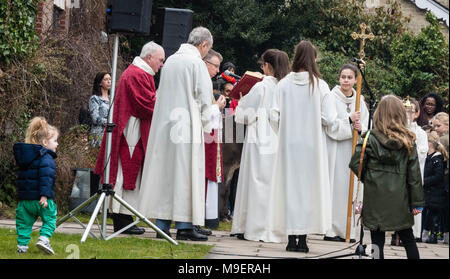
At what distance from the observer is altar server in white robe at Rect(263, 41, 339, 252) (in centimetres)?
837

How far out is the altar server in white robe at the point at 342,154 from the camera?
9938 millimetres

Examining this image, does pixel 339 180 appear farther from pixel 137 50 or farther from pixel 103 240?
pixel 137 50

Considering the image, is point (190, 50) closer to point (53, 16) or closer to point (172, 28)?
point (172, 28)

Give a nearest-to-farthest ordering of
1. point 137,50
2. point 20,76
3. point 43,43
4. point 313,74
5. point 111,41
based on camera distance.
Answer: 1. point 313,74
2. point 20,76
3. point 43,43
4. point 111,41
5. point 137,50

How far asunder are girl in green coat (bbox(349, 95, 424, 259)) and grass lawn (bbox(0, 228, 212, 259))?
1.57m

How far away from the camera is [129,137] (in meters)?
9.22

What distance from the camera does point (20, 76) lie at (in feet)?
38.7

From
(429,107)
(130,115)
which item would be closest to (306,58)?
(130,115)

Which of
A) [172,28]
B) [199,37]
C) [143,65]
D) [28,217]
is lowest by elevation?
[28,217]

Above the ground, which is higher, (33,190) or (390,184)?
(390,184)

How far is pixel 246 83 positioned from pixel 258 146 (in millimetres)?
1062

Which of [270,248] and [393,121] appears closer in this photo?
[393,121]

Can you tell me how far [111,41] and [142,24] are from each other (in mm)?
9133
